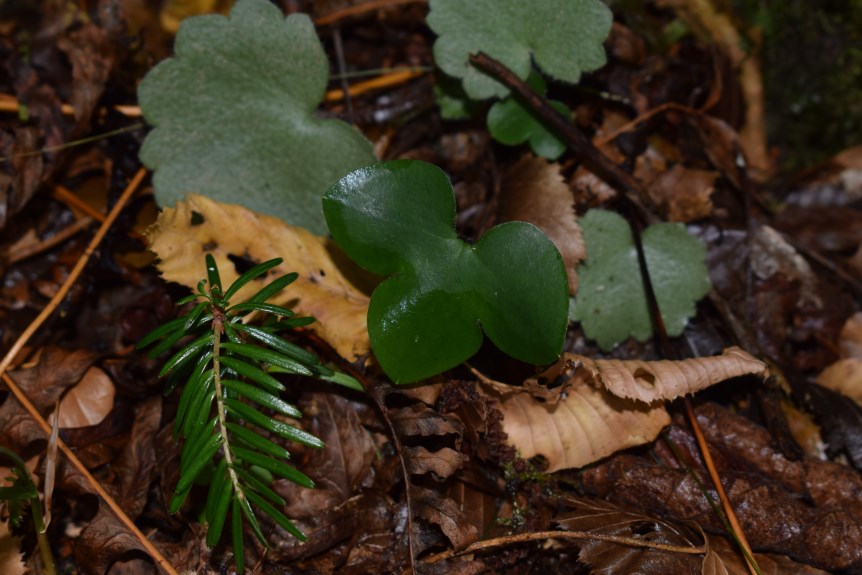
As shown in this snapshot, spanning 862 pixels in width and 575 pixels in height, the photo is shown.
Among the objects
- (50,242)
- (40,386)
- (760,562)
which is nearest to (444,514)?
(760,562)

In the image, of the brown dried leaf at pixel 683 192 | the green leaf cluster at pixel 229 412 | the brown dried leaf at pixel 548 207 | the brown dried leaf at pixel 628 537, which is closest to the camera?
Result: the green leaf cluster at pixel 229 412

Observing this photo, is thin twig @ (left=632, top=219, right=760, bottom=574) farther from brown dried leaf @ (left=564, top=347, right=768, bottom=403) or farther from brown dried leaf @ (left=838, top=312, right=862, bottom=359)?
brown dried leaf @ (left=838, top=312, right=862, bottom=359)

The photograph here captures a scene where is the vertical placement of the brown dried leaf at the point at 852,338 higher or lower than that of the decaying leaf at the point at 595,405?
lower

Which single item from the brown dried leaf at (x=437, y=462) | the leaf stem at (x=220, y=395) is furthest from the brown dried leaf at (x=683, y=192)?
the leaf stem at (x=220, y=395)

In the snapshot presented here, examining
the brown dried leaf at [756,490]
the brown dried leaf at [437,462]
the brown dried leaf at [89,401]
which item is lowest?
the brown dried leaf at [756,490]

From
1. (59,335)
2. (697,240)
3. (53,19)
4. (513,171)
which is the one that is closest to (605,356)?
(697,240)

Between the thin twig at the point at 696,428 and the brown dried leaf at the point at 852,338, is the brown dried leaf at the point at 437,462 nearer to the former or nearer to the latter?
the thin twig at the point at 696,428

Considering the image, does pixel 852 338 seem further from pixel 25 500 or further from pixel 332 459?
pixel 25 500
